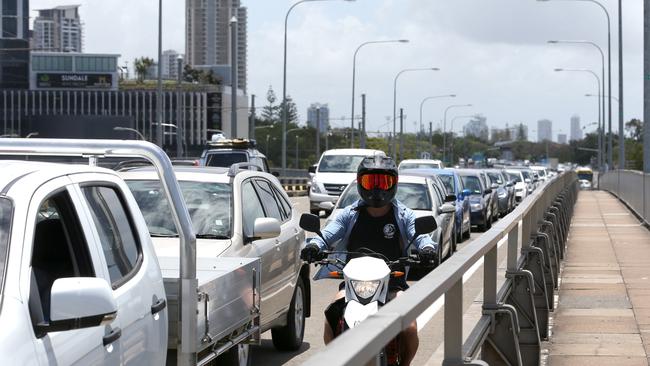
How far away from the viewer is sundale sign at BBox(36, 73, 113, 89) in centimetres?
16275

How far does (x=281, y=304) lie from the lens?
10.5 metres

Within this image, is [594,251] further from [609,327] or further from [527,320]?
[527,320]

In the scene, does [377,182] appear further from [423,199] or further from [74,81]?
[74,81]

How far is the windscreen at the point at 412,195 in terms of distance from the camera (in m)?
20.9

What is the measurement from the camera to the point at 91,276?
5340mm

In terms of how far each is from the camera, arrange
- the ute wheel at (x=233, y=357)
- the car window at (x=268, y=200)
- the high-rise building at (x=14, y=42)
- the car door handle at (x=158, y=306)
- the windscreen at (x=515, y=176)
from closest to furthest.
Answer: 1. the car door handle at (x=158, y=306)
2. the ute wheel at (x=233, y=357)
3. the car window at (x=268, y=200)
4. the windscreen at (x=515, y=176)
5. the high-rise building at (x=14, y=42)

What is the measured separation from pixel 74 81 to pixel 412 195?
484ft

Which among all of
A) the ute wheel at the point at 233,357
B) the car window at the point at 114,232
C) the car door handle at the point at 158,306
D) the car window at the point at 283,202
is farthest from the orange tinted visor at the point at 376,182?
the car window at the point at 283,202

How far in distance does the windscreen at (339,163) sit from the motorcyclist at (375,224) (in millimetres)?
29696

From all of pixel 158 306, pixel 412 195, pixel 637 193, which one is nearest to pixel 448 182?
pixel 637 193

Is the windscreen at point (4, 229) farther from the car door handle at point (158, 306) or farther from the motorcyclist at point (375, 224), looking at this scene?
the motorcyclist at point (375, 224)

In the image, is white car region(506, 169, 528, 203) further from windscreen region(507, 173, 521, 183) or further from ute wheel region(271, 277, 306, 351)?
ute wheel region(271, 277, 306, 351)

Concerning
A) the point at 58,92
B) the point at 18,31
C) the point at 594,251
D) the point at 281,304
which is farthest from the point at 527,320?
the point at 58,92

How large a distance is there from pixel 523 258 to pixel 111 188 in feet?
16.7
